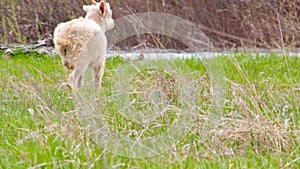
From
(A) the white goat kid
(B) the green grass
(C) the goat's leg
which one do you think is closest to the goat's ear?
(A) the white goat kid

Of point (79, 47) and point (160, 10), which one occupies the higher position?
point (160, 10)

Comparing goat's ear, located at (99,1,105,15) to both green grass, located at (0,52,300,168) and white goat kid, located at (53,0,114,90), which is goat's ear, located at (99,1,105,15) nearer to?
white goat kid, located at (53,0,114,90)

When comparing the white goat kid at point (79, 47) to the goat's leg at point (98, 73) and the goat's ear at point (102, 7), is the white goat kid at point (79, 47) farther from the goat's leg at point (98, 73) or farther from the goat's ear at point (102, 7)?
the goat's ear at point (102, 7)

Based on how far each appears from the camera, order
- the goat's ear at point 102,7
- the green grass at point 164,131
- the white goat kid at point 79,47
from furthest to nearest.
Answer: the goat's ear at point 102,7 → the white goat kid at point 79,47 → the green grass at point 164,131

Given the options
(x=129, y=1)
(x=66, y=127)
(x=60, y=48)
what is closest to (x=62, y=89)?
(x=60, y=48)

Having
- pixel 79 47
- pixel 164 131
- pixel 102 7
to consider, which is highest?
pixel 102 7

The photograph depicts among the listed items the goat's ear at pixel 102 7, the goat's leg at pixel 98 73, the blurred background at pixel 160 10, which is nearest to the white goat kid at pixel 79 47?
the goat's leg at pixel 98 73

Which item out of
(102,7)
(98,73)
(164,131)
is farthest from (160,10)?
(164,131)

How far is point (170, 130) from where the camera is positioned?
3.73 metres

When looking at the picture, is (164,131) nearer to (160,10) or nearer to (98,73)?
(98,73)

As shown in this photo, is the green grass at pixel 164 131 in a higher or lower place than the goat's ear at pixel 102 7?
lower

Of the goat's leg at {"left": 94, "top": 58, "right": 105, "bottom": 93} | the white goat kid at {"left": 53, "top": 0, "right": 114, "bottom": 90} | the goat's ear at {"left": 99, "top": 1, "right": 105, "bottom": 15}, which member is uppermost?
the goat's ear at {"left": 99, "top": 1, "right": 105, "bottom": 15}

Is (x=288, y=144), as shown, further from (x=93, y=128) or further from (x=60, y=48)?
(x=60, y=48)

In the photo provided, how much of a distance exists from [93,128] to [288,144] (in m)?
1.07
